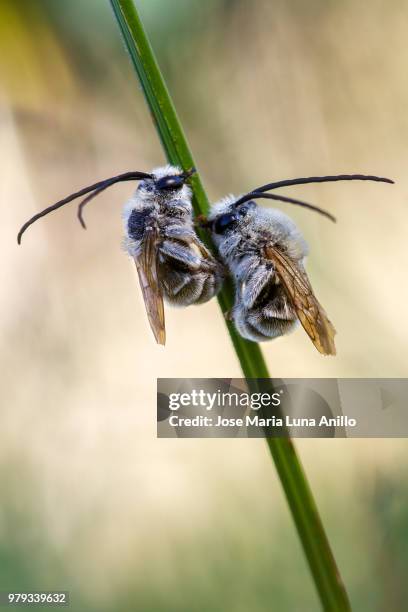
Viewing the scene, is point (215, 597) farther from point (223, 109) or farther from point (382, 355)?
point (223, 109)

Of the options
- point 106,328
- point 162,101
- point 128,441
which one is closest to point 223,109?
point 106,328

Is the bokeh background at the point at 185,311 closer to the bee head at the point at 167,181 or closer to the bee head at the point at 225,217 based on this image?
the bee head at the point at 225,217

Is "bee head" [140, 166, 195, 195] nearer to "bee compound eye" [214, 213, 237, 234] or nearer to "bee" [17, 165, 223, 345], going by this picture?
"bee" [17, 165, 223, 345]

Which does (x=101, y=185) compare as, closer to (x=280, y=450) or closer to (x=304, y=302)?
(x=304, y=302)

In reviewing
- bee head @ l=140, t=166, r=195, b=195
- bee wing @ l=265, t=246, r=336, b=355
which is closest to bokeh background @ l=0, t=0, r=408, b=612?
bee wing @ l=265, t=246, r=336, b=355

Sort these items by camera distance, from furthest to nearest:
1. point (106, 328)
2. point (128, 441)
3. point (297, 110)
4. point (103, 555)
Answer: point (297, 110), point (106, 328), point (128, 441), point (103, 555)

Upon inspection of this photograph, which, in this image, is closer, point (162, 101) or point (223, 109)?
point (162, 101)
